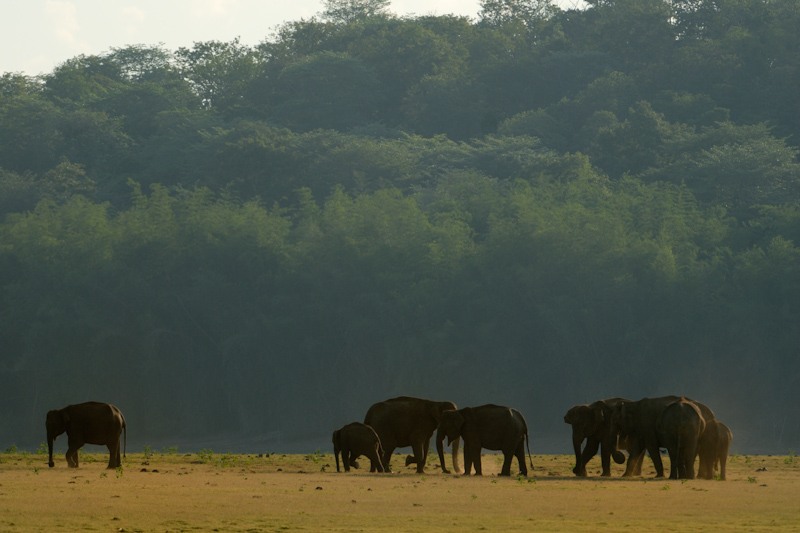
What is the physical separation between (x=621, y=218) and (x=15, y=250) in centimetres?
1939

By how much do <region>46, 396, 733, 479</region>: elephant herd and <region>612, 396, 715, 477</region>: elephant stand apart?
0.5 inches

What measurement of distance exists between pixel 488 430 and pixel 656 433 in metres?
2.21

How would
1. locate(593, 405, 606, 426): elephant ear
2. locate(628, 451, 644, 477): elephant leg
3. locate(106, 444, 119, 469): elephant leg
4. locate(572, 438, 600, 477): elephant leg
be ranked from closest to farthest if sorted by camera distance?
locate(106, 444, 119, 469): elephant leg < locate(628, 451, 644, 477): elephant leg < locate(572, 438, 600, 477): elephant leg < locate(593, 405, 606, 426): elephant ear

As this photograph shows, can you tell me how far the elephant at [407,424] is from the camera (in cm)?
1546

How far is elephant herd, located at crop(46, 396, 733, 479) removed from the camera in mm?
14625

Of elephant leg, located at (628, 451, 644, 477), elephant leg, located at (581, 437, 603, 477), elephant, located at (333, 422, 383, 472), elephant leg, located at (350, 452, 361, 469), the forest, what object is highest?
the forest

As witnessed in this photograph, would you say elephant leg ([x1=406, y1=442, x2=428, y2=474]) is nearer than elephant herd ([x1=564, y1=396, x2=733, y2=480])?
No

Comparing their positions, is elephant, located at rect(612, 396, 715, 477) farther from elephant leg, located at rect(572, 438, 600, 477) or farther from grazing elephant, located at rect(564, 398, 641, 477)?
elephant leg, located at rect(572, 438, 600, 477)

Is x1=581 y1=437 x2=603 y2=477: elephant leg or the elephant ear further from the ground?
the elephant ear

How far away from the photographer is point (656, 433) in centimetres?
1496

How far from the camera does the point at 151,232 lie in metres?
35.7

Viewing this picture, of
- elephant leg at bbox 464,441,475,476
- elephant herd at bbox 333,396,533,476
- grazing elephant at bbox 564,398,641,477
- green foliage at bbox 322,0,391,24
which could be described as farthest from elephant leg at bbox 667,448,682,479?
green foliage at bbox 322,0,391,24

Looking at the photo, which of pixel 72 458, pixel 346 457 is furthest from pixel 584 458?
pixel 72 458

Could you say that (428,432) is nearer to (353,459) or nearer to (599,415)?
(353,459)
